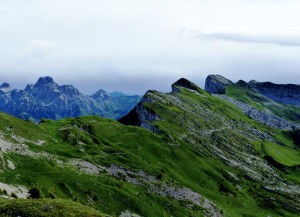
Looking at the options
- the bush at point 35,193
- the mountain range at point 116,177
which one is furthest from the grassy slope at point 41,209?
the bush at point 35,193

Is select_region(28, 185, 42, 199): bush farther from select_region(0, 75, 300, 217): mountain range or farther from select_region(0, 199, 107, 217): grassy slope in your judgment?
select_region(0, 199, 107, 217): grassy slope

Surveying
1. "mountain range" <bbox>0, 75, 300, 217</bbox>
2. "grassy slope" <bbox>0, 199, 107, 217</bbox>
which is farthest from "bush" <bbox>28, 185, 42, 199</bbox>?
"grassy slope" <bbox>0, 199, 107, 217</bbox>

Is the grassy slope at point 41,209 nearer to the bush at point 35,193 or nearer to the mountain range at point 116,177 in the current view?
the mountain range at point 116,177

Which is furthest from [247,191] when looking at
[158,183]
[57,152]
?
[57,152]

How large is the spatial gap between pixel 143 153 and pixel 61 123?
3455 centimetres

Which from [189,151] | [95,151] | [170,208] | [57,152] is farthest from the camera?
[189,151]

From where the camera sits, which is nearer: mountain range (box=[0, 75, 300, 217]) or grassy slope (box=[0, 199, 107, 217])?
grassy slope (box=[0, 199, 107, 217])

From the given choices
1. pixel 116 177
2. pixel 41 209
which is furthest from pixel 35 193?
pixel 116 177

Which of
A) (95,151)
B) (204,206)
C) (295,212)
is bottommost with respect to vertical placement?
(295,212)

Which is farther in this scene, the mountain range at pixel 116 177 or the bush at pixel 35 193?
the mountain range at pixel 116 177

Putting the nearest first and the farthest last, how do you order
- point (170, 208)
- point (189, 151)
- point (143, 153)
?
1. point (170, 208)
2. point (143, 153)
3. point (189, 151)

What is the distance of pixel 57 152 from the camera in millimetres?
121938

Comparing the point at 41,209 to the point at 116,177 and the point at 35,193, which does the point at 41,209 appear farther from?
the point at 116,177

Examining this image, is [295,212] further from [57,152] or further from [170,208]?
[57,152]
